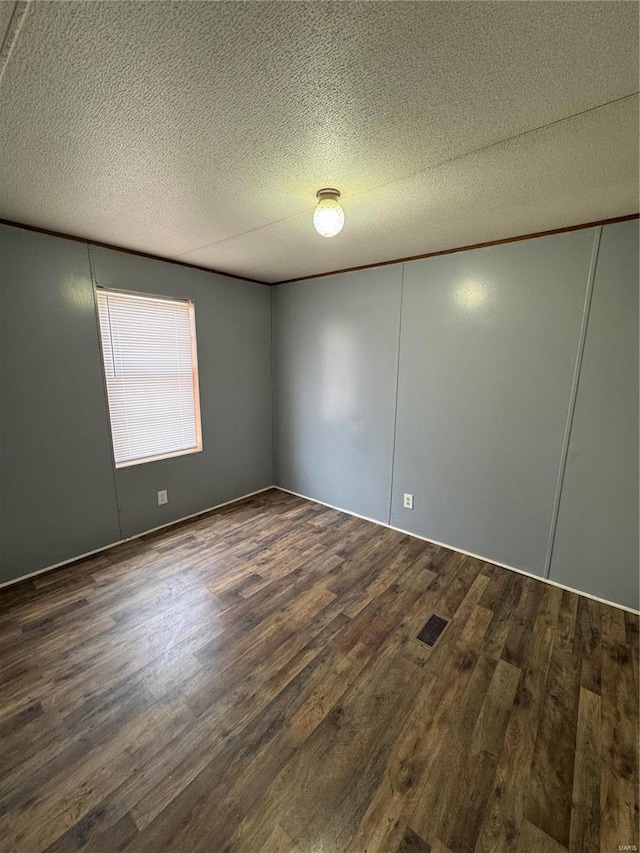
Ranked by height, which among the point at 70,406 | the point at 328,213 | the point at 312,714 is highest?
the point at 328,213

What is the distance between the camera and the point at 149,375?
2865mm

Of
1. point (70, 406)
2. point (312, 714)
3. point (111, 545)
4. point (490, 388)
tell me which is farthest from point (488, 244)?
point (111, 545)

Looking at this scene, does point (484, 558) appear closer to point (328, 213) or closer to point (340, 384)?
point (340, 384)

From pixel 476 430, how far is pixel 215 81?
2.42 m

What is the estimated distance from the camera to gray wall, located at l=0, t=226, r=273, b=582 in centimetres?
216

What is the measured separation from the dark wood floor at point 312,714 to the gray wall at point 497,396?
1.42 feet

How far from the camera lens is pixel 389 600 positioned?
2146mm

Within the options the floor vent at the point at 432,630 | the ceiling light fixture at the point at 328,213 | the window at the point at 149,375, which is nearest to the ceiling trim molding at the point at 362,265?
the window at the point at 149,375

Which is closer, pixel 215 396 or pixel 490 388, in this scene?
pixel 490 388

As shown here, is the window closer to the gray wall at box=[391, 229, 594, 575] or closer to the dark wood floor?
the dark wood floor

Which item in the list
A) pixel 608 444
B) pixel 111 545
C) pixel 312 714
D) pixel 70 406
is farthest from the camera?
pixel 111 545

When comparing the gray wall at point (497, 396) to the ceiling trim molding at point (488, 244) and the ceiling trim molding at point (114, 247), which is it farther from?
the ceiling trim molding at point (114, 247)

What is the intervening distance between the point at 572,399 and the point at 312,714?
232 cm

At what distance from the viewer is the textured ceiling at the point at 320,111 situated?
82cm
